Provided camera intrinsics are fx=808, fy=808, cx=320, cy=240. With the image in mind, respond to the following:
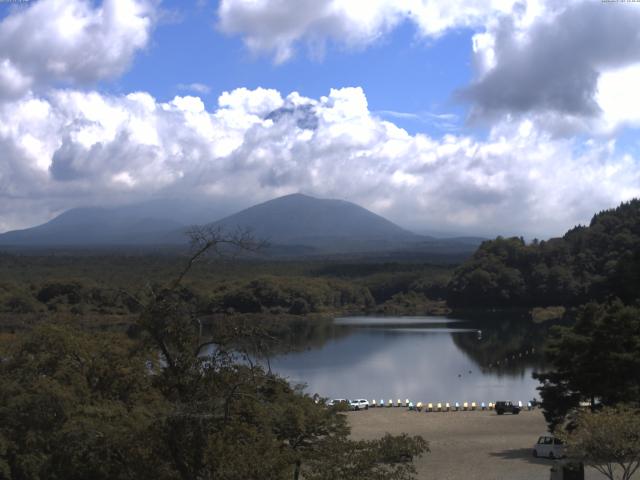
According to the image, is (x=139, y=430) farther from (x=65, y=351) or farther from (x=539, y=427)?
(x=539, y=427)

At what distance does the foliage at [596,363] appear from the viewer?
16.6m

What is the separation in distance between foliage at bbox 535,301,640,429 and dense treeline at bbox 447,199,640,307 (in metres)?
52.9

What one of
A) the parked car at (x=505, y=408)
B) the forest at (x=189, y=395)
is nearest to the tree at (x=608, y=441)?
the forest at (x=189, y=395)

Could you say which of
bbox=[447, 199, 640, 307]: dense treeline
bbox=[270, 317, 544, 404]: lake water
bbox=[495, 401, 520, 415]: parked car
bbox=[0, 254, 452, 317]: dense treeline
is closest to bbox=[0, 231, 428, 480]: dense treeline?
bbox=[270, 317, 544, 404]: lake water

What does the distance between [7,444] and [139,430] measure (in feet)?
12.0

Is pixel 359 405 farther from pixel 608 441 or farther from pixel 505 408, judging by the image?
pixel 608 441

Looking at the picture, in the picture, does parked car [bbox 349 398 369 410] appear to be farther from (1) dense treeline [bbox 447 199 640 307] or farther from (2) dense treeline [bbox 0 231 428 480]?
(1) dense treeline [bbox 447 199 640 307]

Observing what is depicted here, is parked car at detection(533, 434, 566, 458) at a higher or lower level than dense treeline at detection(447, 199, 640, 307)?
lower

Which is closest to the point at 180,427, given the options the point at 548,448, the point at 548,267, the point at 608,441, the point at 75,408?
the point at 75,408

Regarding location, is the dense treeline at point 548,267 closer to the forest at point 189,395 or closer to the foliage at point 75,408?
the forest at point 189,395

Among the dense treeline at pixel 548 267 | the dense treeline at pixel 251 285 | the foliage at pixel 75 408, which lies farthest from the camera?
the dense treeline at pixel 548 267

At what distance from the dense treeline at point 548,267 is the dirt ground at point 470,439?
154 ft

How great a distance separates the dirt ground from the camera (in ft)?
53.0

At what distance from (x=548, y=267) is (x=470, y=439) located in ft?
193
